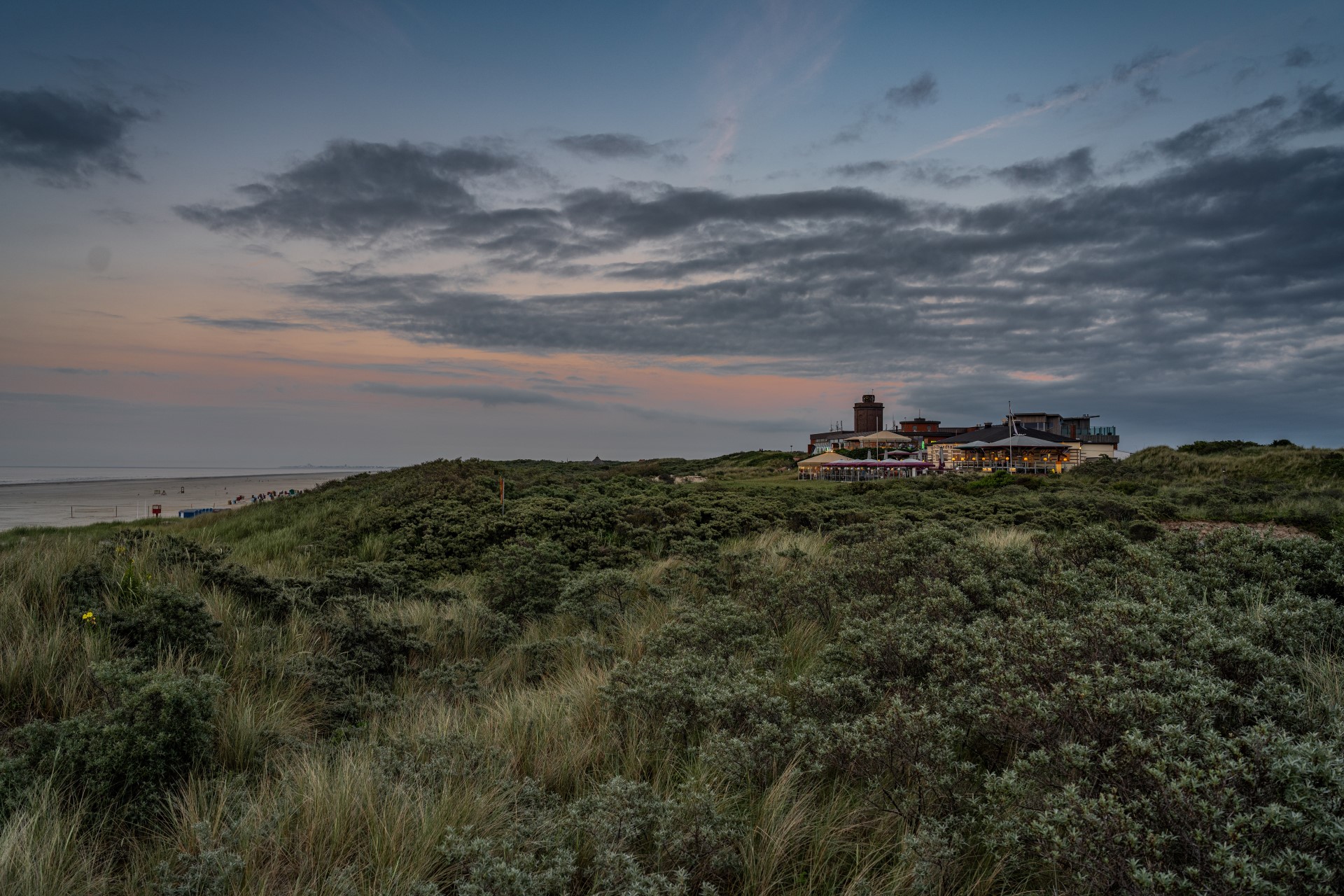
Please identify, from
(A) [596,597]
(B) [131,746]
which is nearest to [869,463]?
(A) [596,597]

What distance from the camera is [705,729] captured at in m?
3.99

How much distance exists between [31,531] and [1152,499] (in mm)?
31502

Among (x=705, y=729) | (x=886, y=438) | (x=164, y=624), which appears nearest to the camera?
(x=705, y=729)

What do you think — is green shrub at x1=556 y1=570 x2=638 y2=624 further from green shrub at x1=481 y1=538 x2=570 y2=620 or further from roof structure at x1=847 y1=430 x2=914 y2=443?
roof structure at x1=847 y1=430 x2=914 y2=443

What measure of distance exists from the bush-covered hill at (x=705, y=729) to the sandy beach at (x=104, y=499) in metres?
24.3

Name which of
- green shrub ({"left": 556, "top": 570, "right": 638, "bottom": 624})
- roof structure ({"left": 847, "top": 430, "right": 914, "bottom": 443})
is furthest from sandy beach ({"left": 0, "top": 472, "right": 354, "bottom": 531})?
roof structure ({"left": 847, "top": 430, "right": 914, "bottom": 443})

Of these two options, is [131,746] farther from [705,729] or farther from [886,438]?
[886,438]

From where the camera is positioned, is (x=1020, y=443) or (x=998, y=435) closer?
(x=1020, y=443)

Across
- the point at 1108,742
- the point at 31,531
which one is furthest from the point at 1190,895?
the point at 31,531

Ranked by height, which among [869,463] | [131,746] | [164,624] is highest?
[869,463]

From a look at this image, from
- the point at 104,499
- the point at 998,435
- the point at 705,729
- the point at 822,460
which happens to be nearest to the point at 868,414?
the point at 998,435

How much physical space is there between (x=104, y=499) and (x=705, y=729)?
5401cm

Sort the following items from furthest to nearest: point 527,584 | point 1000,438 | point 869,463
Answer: point 1000,438 → point 869,463 → point 527,584

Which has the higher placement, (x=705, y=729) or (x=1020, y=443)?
(x=1020, y=443)
